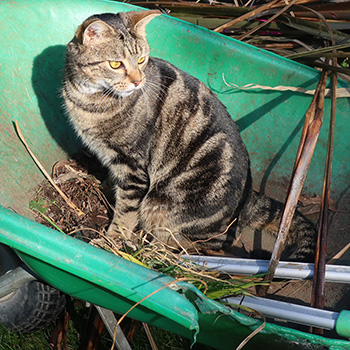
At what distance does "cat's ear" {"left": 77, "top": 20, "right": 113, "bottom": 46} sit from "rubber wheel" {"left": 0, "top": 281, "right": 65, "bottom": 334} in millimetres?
996

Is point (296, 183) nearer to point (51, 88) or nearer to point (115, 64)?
point (115, 64)

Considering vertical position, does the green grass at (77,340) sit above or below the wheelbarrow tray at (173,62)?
below

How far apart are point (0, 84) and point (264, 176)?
1.39 meters

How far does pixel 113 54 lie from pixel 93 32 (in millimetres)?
112

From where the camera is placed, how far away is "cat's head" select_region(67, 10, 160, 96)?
5.41ft

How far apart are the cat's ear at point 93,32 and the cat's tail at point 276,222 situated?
964mm

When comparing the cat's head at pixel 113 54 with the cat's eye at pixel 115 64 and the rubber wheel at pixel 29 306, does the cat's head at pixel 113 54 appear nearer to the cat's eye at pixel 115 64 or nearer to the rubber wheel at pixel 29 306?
the cat's eye at pixel 115 64

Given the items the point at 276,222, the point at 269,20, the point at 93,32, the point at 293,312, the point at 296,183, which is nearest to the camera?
the point at 293,312

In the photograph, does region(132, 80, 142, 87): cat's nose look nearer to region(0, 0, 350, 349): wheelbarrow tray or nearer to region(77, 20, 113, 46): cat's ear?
region(77, 20, 113, 46): cat's ear

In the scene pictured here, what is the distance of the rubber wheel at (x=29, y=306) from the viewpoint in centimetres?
178

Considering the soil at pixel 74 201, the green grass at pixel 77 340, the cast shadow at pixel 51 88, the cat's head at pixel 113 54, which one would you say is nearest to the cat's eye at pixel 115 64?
the cat's head at pixel 113 54

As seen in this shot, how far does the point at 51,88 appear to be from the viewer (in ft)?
6.93

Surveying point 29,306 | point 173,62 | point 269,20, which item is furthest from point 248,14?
point 29,306

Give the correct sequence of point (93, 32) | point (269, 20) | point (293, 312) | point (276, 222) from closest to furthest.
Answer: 1. point (293, 312)
2. point (93, 32)
3. point (276, 222)
4. point (269, 20)
